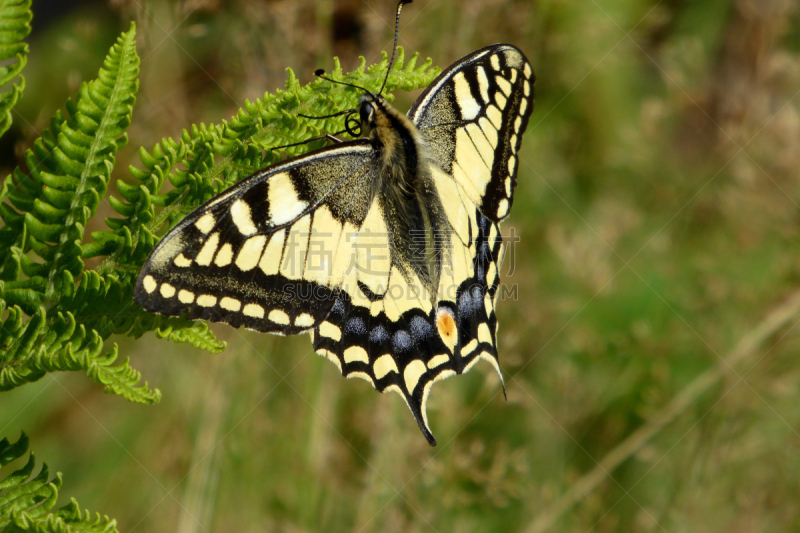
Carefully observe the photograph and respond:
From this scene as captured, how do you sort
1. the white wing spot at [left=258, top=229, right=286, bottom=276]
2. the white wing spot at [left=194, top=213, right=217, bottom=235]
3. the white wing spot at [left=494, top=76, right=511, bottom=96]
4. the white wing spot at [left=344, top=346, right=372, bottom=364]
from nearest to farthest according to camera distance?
the white wing spot at [left=194, top=213, right=217, bottom=235], the white wing spot at [left=258, top=229, right=286, bottom=276], the white wing spot at [left=344, top=346, right=372, bottom=364], the white wing spot at [left=494, top=76, right=511, bottom=96]

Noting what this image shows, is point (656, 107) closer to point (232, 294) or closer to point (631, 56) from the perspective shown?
point (631, 56)

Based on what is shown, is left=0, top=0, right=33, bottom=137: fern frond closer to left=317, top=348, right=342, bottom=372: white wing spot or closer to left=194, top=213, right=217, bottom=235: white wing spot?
left=194, top=213, right=217, bottom=235: white wing spot

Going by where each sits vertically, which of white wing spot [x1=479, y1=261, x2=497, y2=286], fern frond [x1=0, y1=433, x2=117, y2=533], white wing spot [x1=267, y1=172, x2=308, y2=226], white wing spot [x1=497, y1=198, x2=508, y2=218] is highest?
white wing spot [x1=497, y1=198, x2=508, y2=218]

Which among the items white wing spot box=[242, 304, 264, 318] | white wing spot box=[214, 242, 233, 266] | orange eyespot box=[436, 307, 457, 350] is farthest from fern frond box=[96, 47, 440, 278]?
orange eyespot box=[436, 307, 457, 350]

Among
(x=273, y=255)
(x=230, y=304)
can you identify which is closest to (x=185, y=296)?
(x=230, y=304)

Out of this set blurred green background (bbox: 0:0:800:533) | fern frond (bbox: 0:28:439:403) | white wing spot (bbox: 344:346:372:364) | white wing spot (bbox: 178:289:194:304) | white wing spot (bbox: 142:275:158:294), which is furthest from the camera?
blurred green background (bbox: 0:0:800:533)

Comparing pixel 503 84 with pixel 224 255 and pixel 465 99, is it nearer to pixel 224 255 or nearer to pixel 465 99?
pixel 465 99

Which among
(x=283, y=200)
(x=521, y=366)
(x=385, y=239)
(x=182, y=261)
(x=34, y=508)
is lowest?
(x=34, y=508)
